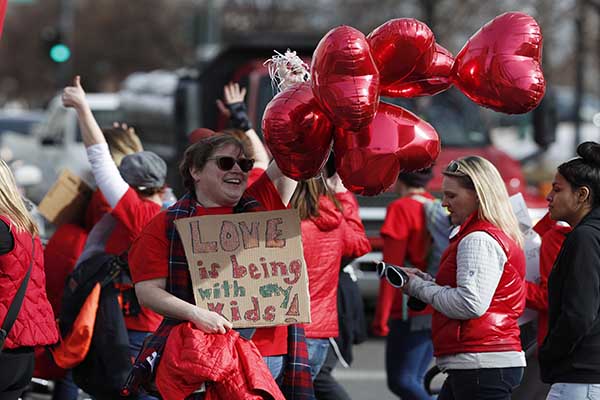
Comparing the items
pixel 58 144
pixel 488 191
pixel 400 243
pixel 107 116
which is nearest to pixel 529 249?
pixel 488 191

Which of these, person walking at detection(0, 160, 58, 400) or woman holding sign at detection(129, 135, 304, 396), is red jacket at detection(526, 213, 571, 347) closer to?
woman holding sign at detection(129, 135, 304, 396)

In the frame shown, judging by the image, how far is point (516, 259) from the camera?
5.12 m

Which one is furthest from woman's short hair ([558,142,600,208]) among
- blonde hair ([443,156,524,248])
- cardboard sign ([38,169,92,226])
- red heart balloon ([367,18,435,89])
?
cardboard sign ([38,169,92,226])

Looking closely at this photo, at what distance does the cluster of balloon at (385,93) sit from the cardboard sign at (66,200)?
8.35 ft

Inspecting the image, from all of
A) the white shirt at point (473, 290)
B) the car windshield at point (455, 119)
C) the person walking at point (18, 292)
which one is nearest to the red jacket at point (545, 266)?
the white shirt at point (473, 290)

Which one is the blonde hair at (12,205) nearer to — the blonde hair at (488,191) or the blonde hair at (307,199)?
the blonde hair at (307,199)

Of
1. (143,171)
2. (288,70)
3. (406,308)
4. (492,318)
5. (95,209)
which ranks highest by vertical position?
(288,70)

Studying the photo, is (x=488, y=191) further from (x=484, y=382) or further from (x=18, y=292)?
(x=18, y=292)

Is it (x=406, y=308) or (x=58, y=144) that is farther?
(x=58, y=144)

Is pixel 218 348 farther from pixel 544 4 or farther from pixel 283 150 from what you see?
pixel 544 4

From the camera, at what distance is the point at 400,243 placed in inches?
278

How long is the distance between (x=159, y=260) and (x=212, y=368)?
0.49 meters

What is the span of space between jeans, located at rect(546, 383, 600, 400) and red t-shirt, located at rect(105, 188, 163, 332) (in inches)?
75.7

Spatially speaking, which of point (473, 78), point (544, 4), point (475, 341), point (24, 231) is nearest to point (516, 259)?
point (475, 341)
